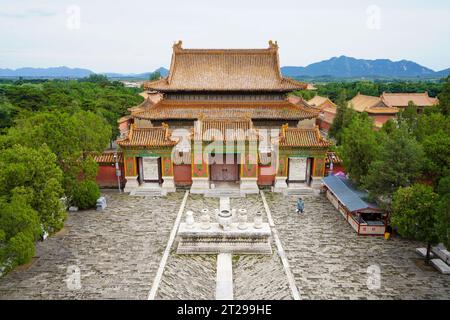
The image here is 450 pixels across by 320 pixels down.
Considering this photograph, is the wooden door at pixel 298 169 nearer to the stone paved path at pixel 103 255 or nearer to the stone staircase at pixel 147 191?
the stone paved path at pixel 103 255

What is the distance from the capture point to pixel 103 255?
1381 cm

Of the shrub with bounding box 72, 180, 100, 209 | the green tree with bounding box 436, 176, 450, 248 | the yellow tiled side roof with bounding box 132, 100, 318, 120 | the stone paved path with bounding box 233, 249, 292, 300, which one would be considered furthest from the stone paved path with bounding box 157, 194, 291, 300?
the yellow tiled side roof with bounding box 132, 100, 318, 120

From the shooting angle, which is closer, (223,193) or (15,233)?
(15,233)

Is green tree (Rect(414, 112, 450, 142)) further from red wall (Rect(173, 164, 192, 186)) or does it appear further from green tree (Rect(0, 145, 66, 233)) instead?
green tree (Rect(0, 145, 66, 233))

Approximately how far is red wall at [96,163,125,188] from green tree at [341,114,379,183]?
13.7m

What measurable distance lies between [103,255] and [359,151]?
13.3m

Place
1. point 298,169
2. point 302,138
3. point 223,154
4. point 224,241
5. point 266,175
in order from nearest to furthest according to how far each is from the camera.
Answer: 1. point 224,241
2. point 302,138
3. point 298,169
4. point 223,154
5. point 266,175

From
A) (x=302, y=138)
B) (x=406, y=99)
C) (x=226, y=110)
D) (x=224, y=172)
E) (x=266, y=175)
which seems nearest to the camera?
(x=302, y=138)

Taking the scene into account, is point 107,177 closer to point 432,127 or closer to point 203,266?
point 203,266

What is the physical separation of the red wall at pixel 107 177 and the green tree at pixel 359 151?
45.0 feet

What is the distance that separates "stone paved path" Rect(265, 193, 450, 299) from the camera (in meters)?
11.4

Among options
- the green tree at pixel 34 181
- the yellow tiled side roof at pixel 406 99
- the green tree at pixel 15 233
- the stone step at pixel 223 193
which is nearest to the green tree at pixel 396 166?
the stone step at pixel 223 193

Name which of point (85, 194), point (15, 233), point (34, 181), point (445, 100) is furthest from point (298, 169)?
point (15, 233)

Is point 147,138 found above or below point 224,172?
above
